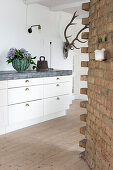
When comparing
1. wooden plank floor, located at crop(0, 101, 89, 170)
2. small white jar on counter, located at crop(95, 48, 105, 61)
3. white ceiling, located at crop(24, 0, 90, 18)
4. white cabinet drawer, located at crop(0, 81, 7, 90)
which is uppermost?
white ceiling, located at crop(24, 0, 90, 18)

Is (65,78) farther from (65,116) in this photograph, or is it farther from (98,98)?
(98,98)

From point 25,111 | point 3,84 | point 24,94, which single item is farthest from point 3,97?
point 25,111

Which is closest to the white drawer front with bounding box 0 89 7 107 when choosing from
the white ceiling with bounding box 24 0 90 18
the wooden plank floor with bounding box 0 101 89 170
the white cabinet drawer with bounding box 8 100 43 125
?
the white cabinet drawer with bounding box 8 100 43 125

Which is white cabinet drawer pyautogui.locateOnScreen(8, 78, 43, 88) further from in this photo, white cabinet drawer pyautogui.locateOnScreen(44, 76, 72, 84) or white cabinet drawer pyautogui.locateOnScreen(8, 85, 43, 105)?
white cabinet drawer pyautogui.locateOnScreen(44, 76, 72, 84)

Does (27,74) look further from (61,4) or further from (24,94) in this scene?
(61,4)

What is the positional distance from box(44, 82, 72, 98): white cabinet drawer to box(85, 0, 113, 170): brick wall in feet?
6.19

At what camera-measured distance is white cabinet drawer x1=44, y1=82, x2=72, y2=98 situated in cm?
440

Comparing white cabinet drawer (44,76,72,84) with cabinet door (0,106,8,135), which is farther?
white cabinet drawer (44,76,72,84)

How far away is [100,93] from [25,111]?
6.66ft

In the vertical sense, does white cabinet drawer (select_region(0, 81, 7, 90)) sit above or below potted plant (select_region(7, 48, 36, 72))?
below

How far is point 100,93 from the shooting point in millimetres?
2197

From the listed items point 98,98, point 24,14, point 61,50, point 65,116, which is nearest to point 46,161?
point 98,98

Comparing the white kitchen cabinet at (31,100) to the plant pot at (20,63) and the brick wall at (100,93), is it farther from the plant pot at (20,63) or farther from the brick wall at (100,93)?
the brick wall at (100,93)

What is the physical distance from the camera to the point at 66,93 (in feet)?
15.9
